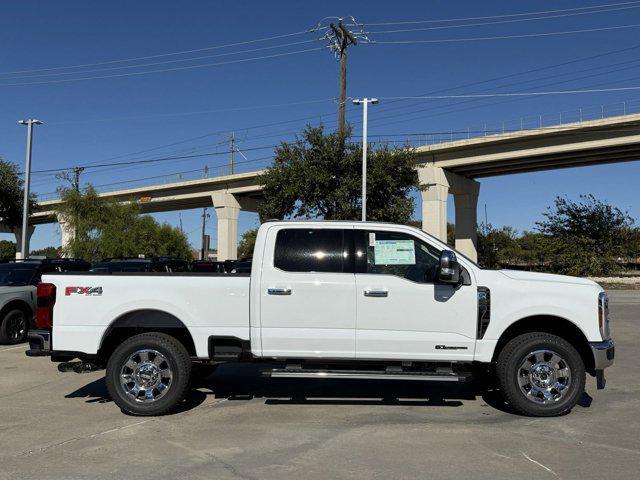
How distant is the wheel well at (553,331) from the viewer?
626 centimetres

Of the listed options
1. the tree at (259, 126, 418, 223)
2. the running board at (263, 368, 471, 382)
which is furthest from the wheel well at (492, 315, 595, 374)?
the tree at (259, 126, 418, 223)

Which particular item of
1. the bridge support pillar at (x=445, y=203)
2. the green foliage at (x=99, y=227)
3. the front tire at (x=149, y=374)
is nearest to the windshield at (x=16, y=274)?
the front tire at (x=149, y=374)

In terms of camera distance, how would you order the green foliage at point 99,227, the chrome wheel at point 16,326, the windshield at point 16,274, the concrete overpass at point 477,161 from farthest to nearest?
the green foliage at point 99,227 → the concrete overpass at point 477,161 → the windshield at point 16,274 → the chrome wheel at point 16,326

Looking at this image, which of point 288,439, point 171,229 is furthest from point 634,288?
point 171,229

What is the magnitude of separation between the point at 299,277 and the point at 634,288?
34311mm

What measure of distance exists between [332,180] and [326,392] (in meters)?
20.0

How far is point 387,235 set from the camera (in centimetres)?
638

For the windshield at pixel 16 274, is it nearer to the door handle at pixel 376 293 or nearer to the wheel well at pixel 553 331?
the door handle at pixel 376 293

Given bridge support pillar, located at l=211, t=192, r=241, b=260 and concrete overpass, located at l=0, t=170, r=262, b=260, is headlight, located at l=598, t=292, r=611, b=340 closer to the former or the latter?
concrete overpass, located at l=0, t=170, r=262, b=260

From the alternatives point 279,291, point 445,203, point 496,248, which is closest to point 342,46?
point 445,203

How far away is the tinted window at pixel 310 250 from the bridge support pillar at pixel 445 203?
32.0m

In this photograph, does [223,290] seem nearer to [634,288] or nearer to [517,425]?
[517,425]

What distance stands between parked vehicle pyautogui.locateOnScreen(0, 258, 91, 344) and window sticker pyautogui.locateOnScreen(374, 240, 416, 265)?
8.27 metres

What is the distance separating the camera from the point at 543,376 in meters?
6.14
